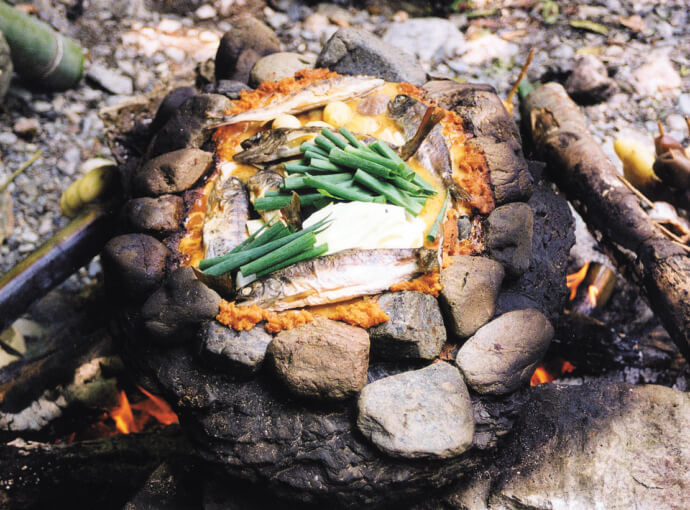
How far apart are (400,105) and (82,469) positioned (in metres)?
3.32

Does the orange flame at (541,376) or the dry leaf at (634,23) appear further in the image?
the dry leaf at (634,23)

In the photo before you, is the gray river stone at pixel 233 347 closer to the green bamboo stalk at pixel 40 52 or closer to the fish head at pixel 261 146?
the fish head at pixel 261 146

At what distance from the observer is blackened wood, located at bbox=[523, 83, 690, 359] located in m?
3.46

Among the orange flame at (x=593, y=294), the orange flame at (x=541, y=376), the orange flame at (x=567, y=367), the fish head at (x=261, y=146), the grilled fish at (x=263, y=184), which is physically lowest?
the orange flame at (x=567, y=367)

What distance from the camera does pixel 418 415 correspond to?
2.48 m

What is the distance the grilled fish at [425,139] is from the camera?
3234 millimetres

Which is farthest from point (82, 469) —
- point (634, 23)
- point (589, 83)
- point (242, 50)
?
point (634, 23)

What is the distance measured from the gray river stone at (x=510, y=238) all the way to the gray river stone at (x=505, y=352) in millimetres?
323

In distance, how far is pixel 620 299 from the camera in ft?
14.6

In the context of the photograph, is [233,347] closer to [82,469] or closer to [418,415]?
[418,415]

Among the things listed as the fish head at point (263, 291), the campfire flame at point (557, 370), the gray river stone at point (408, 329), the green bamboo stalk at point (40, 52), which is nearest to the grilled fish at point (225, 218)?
the fish head at point (263, 291)

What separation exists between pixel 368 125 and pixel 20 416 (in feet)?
11.0

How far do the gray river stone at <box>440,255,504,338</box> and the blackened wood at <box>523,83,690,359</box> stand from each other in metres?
1.42

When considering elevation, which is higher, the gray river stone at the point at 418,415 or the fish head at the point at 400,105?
the fish head at the point at 400,105
